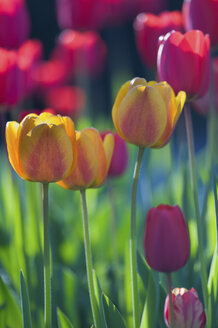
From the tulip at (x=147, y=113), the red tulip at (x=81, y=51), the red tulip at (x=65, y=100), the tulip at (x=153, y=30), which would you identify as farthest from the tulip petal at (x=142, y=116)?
the red tulip at (x=65, y=100)

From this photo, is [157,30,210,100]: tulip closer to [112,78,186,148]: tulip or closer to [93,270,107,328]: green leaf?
[112,78,186,148]: tulip

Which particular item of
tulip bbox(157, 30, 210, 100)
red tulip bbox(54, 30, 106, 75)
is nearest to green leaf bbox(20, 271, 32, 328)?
tulip bbox(157, 30, 210, 100)

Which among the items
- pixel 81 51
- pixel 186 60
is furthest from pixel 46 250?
pixel 81 51

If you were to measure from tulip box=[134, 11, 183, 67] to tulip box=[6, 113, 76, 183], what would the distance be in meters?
0.40

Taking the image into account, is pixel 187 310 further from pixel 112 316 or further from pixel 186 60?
pixel 186 60

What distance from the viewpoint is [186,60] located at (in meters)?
0.62

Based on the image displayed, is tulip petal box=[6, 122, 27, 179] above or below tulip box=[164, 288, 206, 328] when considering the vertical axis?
above

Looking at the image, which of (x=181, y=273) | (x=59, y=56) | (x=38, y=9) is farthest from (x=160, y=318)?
(x=38, y=9)

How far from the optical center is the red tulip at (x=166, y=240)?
21.8 inches

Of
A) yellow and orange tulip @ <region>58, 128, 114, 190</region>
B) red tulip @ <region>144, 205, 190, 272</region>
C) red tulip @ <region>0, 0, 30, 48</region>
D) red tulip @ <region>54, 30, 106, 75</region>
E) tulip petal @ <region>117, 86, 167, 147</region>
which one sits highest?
red tulip @ <region>54, 30, 106, 75</region>

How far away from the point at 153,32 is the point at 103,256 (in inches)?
19.2

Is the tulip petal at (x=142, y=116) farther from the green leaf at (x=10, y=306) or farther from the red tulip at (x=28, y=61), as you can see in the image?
the red tulip at (x=28, y=61)

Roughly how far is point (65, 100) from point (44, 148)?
4.12 ft

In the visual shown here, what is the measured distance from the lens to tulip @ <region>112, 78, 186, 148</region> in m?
0.54
